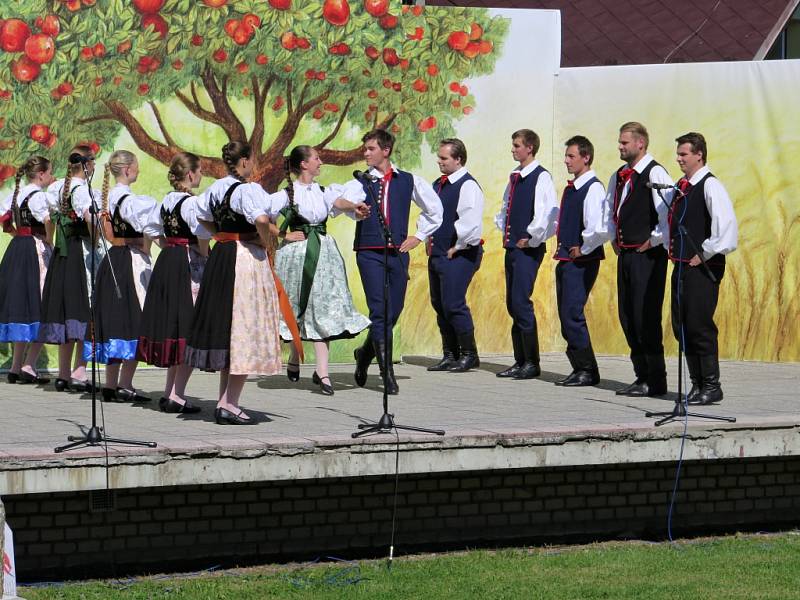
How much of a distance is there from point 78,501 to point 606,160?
7171 millimetres

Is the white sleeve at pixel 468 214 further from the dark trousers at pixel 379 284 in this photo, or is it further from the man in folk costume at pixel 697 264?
the man in folk costume at pixel 697 264

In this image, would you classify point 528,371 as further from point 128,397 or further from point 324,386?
point 128,397

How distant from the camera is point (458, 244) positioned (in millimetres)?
11859

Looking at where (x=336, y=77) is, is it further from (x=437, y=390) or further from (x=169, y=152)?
(x=437, y=390)

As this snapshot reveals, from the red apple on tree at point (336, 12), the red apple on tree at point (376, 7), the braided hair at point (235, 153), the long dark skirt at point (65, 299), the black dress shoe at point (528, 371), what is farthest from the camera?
the red apple on tree at point (376, 7)

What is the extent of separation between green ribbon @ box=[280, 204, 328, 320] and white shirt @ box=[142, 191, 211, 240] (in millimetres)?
1157

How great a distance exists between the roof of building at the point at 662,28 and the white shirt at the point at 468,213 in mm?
3747

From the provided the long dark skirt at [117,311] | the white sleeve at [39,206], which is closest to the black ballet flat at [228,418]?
the long dark skirt at [117,311]

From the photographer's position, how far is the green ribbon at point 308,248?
418 inches

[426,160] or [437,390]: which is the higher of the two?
[426,160]

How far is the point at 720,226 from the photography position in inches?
370

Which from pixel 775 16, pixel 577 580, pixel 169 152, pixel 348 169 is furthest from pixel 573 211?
pixel 775 16

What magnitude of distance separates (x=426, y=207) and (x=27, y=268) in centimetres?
281

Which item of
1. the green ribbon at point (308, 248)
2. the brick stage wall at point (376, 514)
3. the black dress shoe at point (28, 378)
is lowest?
the brick stage wall at point (376, 514)
